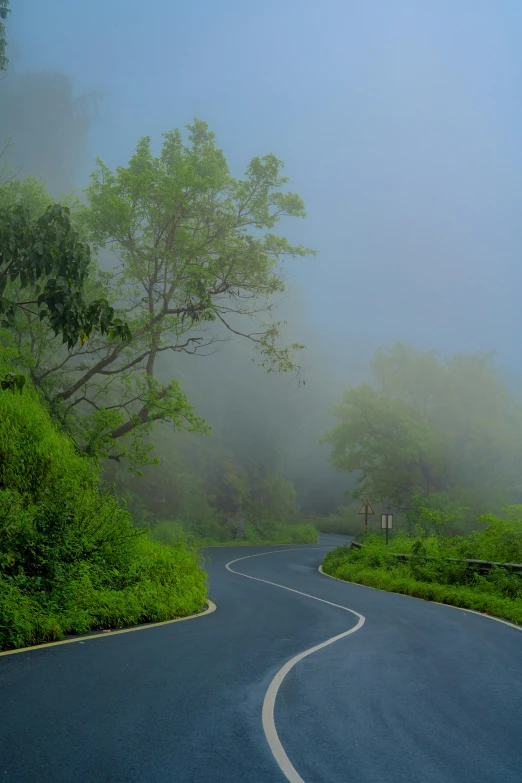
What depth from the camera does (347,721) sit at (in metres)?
6.19

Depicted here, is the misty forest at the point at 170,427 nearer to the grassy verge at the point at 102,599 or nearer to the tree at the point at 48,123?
the grassy verge at the point at 102,599

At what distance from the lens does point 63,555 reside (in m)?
11.5

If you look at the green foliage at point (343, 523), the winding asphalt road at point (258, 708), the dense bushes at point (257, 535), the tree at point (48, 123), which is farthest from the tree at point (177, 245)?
the tree at point (48, 123)

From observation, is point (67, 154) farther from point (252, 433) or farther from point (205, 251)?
point (205, 251)

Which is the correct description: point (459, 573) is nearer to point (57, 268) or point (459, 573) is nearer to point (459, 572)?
point (459, 572)

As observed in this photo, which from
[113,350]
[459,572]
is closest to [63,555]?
[459,572]

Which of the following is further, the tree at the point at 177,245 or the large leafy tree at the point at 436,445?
the large leafy tree at the point at 436,445

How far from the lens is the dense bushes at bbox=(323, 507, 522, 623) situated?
17375 millimetres

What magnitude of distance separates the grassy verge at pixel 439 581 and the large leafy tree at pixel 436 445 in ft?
80.5

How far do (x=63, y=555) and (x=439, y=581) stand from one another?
13.8m

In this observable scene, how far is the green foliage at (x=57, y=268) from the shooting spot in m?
9.18

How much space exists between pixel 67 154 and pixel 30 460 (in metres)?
110

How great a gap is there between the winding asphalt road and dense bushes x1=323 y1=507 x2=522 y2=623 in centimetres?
522

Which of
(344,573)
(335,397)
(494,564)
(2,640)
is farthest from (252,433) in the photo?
(2,640)
